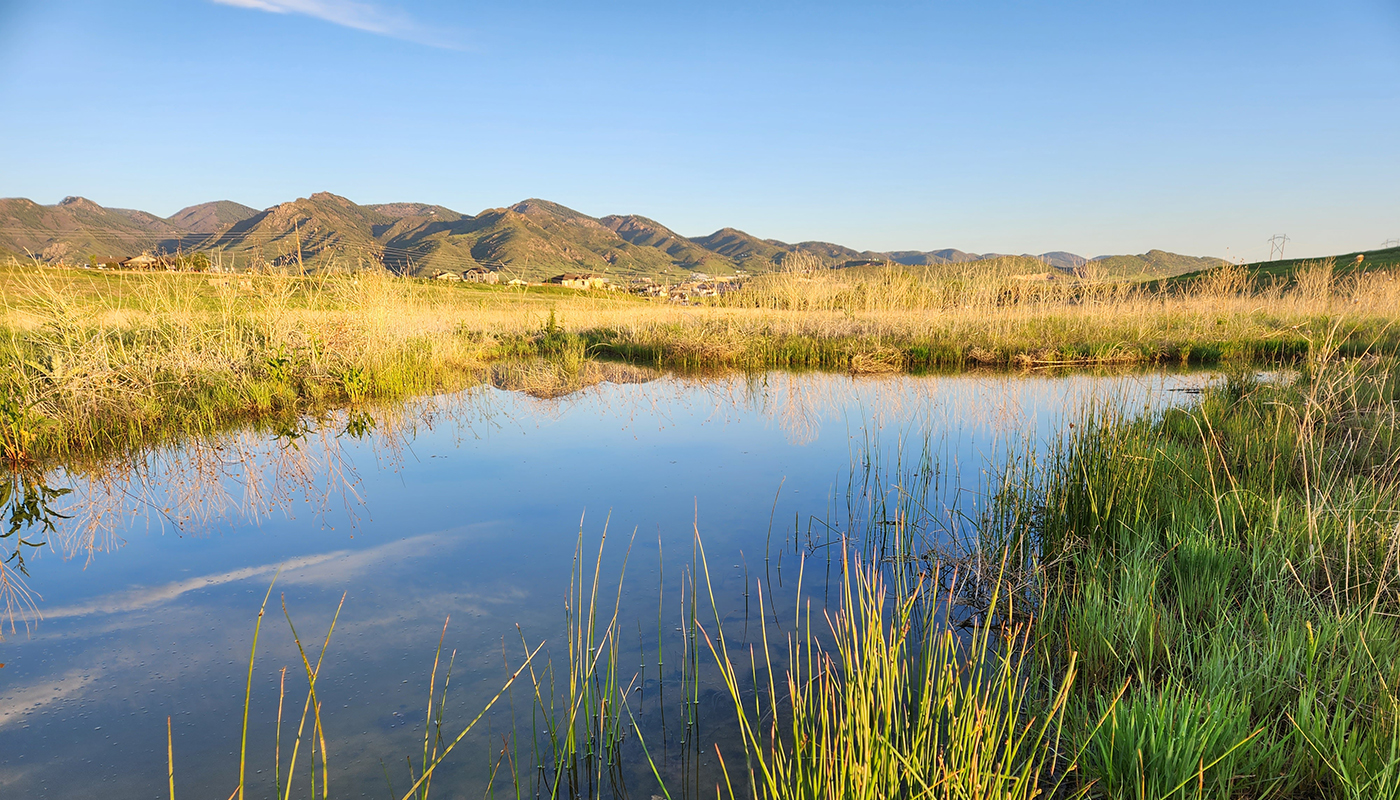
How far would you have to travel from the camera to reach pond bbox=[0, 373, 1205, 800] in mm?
2133

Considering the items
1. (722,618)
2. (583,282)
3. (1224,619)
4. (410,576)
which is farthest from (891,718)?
(583,282)

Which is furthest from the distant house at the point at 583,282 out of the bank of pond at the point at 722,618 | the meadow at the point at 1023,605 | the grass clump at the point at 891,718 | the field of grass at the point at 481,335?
the grass clump at the point at 891,718

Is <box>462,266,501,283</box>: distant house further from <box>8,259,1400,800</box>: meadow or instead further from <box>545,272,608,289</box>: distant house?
<box>545,272,608,289</box>: distant house

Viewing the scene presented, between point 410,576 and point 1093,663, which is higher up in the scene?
point 1093,663

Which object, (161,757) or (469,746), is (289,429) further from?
(469,746)

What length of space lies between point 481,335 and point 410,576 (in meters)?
11.6

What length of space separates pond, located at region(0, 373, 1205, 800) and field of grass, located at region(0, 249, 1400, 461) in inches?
50.6

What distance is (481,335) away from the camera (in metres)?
14.3

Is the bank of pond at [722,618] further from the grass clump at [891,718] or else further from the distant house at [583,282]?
the distant house at [583,282]

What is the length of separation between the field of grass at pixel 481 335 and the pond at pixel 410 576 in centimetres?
129

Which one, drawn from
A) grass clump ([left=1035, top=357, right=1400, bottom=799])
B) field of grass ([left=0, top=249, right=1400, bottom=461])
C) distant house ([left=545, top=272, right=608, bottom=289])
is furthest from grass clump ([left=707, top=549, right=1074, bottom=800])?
distant house ([left=545, top=272, right=608, bottom=289])

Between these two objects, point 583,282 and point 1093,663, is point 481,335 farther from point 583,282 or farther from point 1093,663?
point 583,282

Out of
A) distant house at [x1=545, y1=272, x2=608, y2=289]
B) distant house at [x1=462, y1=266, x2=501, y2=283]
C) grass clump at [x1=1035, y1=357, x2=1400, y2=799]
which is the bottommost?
grass clump at [x1=1035, y1=357, x2=1400, y2=799]

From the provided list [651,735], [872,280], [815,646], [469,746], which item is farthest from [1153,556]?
[872,280]
